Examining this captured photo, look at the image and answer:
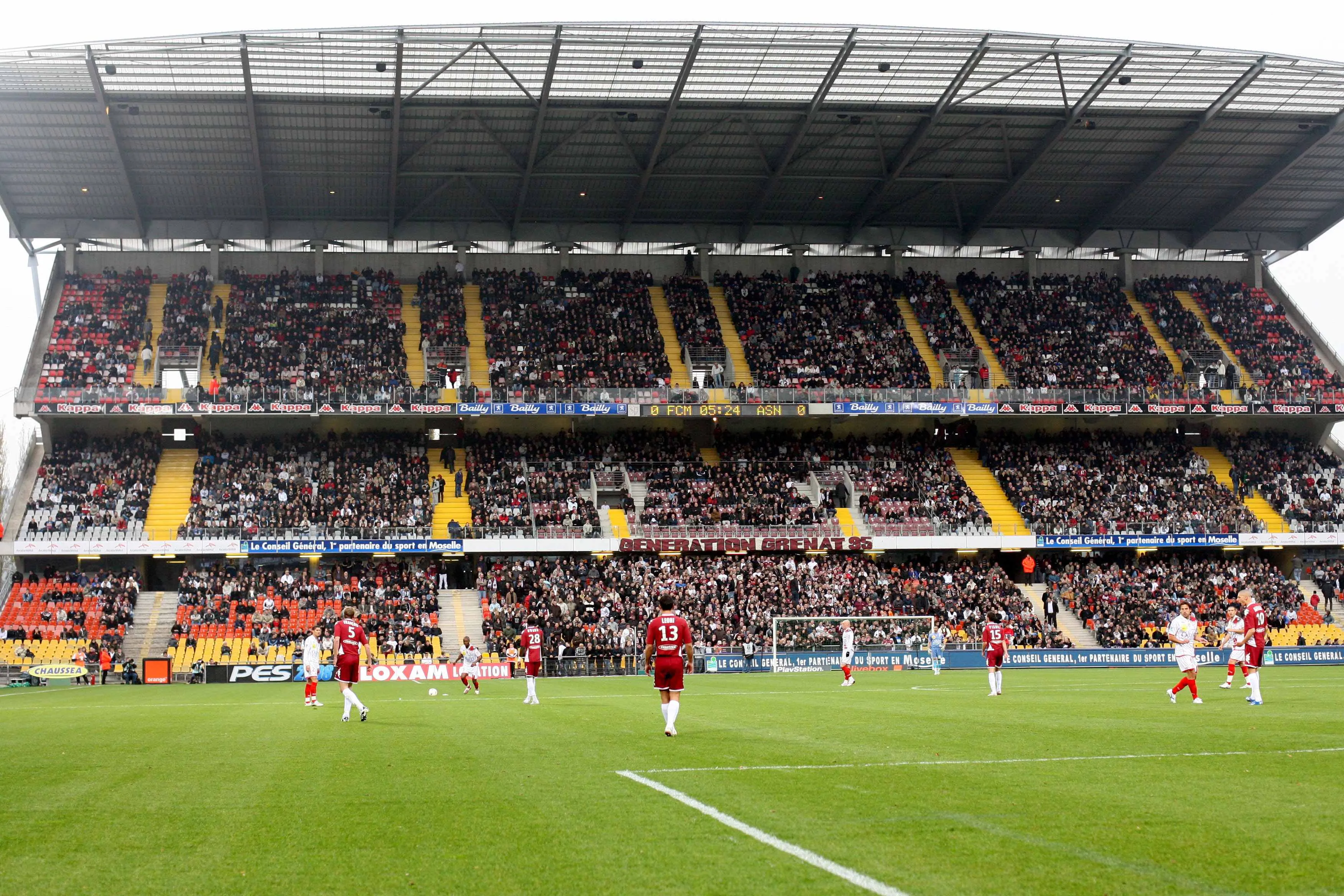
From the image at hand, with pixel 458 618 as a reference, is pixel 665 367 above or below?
above

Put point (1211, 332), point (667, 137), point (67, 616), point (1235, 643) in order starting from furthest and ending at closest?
point (1211, 332) → point (667, 137) → point (67, 616) → point (1235, 643)

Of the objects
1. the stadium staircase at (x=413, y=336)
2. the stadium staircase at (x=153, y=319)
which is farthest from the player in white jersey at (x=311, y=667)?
the stadium staircase at (x=153, y=319)

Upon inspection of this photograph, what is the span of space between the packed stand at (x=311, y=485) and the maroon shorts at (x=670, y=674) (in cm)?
3613

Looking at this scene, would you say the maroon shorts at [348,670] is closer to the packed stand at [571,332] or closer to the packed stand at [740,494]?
the packed stand at [740,494]

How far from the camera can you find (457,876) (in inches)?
309

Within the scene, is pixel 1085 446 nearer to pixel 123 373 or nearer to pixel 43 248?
pixel 123 373

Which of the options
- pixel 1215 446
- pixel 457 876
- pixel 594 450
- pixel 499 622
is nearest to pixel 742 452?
pixel 594 450

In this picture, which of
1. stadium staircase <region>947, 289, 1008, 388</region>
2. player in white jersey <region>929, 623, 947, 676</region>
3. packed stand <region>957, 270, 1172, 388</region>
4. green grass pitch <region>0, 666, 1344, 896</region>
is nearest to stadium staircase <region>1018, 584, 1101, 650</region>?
player in white jersey <region>929, 623, 947, 676</region>

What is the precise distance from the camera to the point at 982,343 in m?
63.1

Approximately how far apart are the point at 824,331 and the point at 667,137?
13.6m

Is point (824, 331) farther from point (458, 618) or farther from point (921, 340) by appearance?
point (458, 618)

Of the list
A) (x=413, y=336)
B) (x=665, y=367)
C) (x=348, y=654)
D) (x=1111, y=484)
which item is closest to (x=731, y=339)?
(x=665, y=367)

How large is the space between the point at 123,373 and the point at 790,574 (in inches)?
1220

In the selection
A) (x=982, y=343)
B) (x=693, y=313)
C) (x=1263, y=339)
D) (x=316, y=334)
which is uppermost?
(x=693, y=313)
